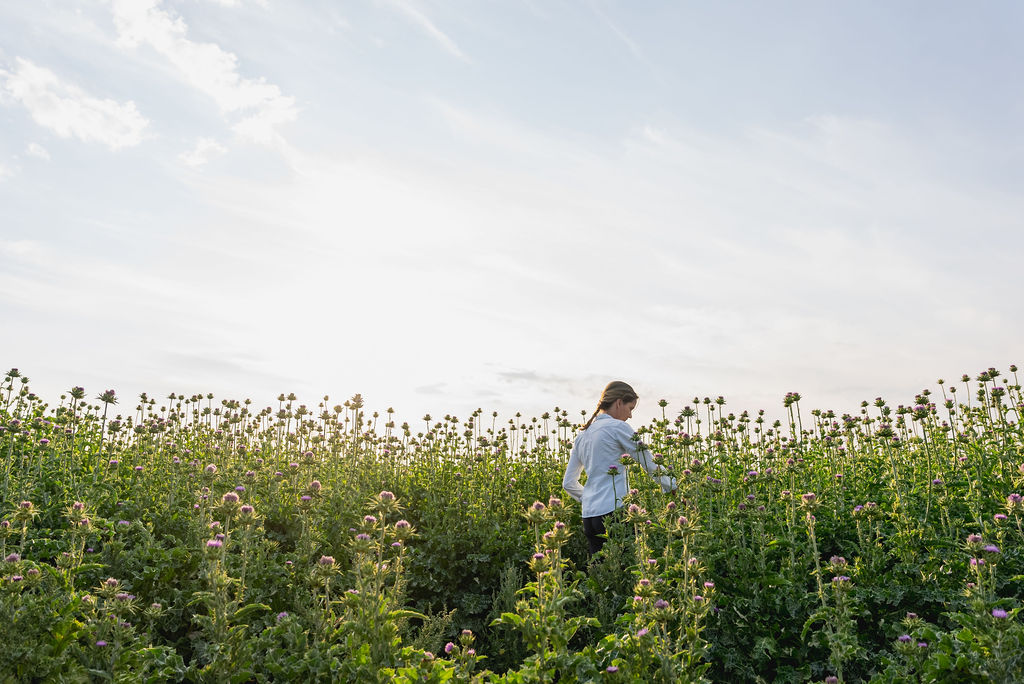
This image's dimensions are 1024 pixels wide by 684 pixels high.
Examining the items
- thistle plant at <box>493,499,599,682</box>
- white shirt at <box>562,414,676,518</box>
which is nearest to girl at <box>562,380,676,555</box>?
white shirt at <box>562,414,676,518</box>

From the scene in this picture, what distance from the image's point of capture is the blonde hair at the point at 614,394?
8164 mm

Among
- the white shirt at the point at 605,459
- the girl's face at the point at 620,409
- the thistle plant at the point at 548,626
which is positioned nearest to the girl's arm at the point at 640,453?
the white shirt at the point at 605,459

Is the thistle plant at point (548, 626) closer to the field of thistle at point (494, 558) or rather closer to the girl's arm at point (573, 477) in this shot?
the field of thistle at point (494, 558)

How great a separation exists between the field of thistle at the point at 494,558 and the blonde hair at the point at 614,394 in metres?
0.76

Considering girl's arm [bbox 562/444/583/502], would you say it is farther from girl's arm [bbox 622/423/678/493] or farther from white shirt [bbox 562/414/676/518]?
girl's arm [bbox 622/423/678/493]

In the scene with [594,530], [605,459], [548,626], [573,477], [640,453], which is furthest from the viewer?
[573,477]

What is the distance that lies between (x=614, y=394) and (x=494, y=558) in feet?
7.96

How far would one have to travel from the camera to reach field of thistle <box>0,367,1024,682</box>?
4.49 m

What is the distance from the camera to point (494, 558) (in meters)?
8.20

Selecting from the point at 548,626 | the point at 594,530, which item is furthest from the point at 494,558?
the point at 548,626

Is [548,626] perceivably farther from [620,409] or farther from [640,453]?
[620,409]

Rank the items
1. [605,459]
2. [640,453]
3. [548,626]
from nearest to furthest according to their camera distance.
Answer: [548,626] < [640,453] < [605,459]

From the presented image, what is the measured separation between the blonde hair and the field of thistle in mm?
Answer: 763

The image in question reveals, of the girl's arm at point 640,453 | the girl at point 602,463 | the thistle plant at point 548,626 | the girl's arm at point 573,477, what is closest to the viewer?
the thistle plant at point 548,626
